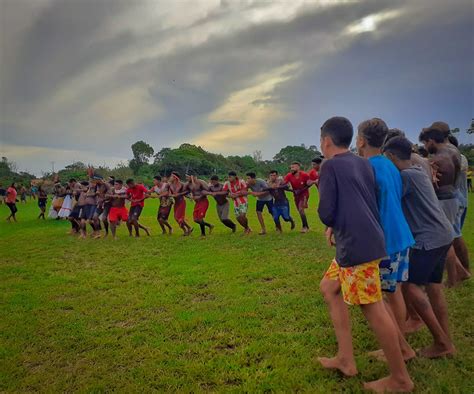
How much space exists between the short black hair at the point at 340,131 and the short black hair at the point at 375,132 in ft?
0.96

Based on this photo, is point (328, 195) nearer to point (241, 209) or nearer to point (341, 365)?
point (341, 365)

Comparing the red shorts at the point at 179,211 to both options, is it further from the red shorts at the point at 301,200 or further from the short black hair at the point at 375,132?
the short black hair at the point at 375,132

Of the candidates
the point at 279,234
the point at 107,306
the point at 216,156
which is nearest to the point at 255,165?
the point at 216,156

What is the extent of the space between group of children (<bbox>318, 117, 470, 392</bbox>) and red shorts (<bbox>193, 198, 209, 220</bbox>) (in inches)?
329

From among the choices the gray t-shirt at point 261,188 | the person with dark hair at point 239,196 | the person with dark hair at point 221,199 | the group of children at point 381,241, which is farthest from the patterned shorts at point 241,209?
the group of children at point 381,241

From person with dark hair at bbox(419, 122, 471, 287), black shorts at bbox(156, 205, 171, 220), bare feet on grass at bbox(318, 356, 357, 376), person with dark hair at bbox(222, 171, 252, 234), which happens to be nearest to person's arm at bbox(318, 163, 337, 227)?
bare feet on grass at bbox(318, 356, 357, 376)

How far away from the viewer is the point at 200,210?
459 inches

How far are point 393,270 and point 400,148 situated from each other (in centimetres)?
111

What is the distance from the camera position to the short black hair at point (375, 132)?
10.1ft

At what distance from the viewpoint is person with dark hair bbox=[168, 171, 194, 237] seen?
12008mm

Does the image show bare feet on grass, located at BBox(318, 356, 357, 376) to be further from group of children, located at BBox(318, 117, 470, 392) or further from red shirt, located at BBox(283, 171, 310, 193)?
red shirt, located at BBox(283, 171, 310, 193)

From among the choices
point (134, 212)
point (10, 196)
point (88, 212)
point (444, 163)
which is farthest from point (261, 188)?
point (10, 196)

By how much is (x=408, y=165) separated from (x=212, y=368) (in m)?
2.57

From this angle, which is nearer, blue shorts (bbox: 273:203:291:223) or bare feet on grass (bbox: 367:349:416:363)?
bare feet on grass (bbox: 367:349:416:363)
